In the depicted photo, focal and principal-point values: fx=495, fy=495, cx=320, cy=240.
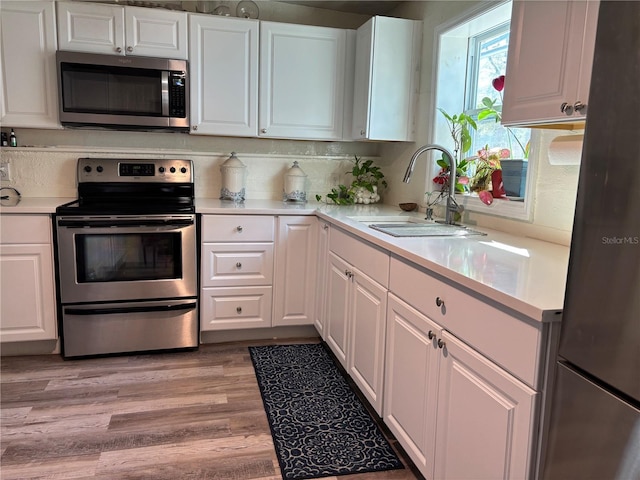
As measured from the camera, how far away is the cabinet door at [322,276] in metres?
2.91

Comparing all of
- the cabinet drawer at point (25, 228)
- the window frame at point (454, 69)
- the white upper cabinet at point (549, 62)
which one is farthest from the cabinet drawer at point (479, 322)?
the cabinet drawer at point (25, 228)

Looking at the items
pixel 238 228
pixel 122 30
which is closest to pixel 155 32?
pixel 122 30

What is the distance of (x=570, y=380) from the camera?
103cm

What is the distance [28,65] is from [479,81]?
2580 mm

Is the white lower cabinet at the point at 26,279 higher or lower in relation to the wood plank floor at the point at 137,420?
higher

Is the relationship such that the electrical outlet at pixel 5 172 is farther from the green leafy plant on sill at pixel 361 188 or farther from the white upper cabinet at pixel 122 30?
the green leafy plant on sill at pixel 361 188

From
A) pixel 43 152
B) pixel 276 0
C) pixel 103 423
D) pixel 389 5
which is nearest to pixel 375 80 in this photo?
pixel 389 5

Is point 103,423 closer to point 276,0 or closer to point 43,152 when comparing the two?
point 43,152

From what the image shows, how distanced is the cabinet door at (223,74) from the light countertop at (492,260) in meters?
0.66

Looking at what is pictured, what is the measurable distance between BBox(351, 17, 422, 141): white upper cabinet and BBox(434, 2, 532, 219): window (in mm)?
236

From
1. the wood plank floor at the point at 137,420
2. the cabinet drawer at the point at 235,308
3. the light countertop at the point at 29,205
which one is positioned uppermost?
the light countertop at the point at 29,205

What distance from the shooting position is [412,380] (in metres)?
1.78

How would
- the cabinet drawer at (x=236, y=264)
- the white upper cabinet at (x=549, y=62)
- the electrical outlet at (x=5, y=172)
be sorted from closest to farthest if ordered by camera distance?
the white upper cabinet at (x=549, y=62), the cabinet drawer at (x=236, y=264), the electrical outlet at (x=5, y=172)

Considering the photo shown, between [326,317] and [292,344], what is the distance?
15.2 inches
